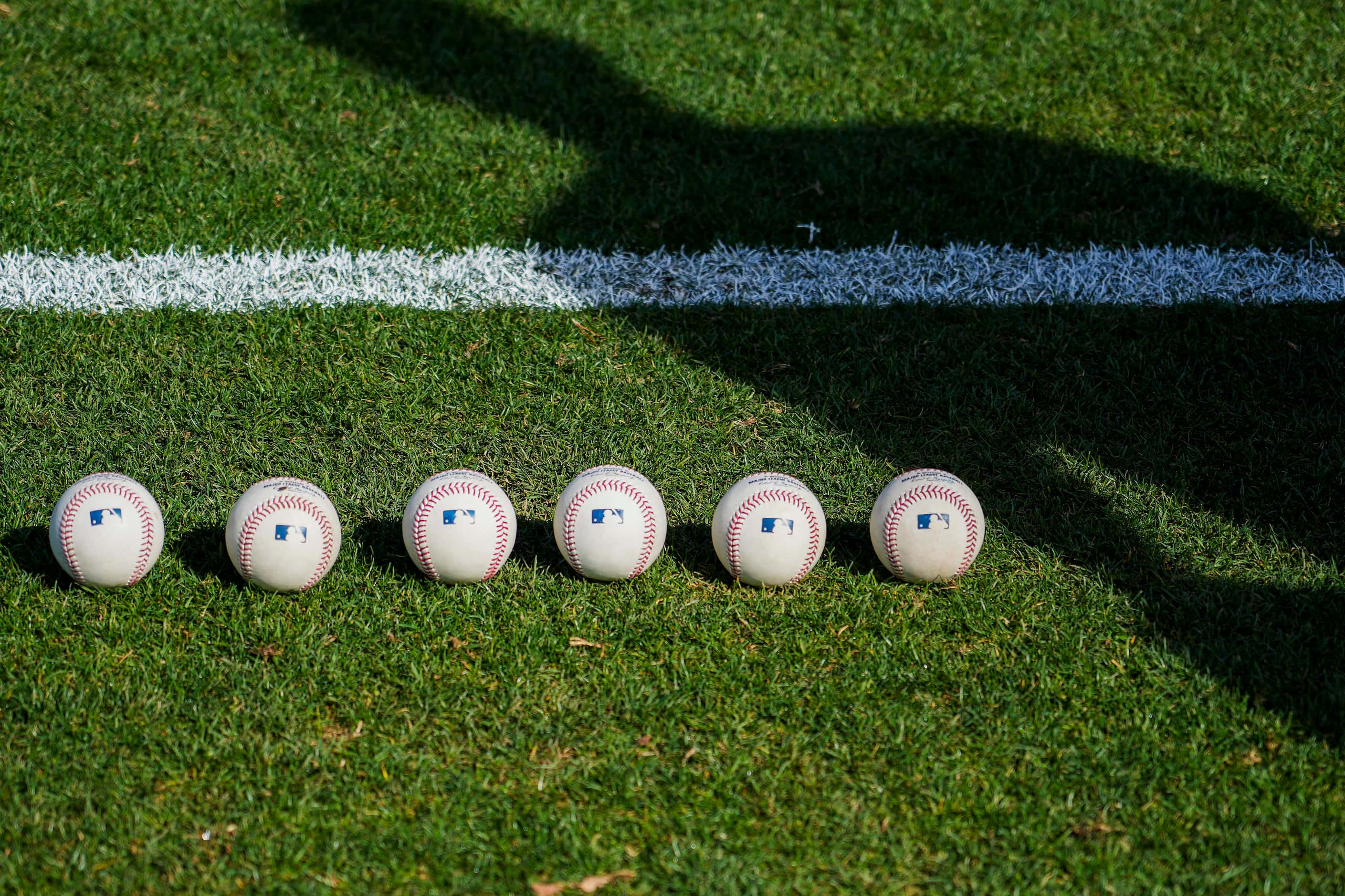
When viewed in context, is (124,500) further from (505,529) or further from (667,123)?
(667,123)

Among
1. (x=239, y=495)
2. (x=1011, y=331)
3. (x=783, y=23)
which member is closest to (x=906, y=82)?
(x=783, y=23)

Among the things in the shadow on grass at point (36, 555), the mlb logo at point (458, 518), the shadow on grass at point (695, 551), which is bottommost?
the shadow on grass at point (36, 555)

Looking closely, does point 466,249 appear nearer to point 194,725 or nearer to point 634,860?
point 194,725

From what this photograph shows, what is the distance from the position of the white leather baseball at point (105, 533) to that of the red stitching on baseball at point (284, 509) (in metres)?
0.32

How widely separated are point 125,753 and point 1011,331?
12.9ft

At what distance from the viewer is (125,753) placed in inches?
129

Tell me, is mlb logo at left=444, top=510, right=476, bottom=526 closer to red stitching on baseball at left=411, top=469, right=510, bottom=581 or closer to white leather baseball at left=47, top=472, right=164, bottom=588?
red stitching on baseball at left=411, top=469, right=510, bottom=581

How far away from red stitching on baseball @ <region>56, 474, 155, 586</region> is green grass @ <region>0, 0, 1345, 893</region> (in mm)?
111

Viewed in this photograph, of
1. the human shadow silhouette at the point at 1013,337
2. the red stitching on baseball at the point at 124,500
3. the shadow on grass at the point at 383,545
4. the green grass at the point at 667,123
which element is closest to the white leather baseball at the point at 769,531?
the human shadow silhouette at the point at 1013,337

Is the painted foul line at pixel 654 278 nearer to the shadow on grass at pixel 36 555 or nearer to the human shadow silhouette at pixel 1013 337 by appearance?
the human shadow silhouette at pixel 1013 337

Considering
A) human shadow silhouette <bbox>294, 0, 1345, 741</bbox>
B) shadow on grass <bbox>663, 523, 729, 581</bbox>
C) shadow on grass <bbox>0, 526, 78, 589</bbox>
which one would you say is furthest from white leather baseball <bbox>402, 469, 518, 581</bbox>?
shadow on grass <bbox>0, 526, 78, 589</bbox>

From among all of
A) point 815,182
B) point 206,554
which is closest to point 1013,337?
point 815,182

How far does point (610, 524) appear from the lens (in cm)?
378

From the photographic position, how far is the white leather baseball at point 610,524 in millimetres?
3787
